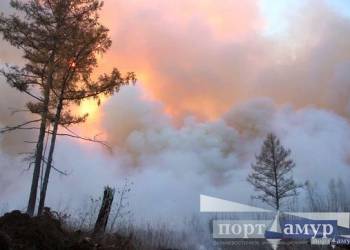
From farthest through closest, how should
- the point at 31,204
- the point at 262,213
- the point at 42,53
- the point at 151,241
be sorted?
1. the point at 262,213
2. the point at 42,53
3. the point at 31,204
4. the point at 151,241

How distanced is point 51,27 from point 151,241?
9708mm

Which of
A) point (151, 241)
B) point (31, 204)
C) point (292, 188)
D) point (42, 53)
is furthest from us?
point (292, 188)

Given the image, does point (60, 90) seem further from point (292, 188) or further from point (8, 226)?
point (292, 188)

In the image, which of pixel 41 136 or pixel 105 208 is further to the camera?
pixel 41 136

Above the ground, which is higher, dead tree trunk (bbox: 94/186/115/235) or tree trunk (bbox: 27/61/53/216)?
tree trunk (bbox: 27/61/53/216)

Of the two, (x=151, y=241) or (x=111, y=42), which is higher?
(x=111, y=42)

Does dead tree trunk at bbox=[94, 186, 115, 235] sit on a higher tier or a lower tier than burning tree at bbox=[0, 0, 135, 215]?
lower

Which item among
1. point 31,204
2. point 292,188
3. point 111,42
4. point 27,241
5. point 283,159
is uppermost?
point 111,42

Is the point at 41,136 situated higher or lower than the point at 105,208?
higher

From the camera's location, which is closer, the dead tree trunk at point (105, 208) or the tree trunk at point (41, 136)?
the dead tree trunk at point (105, 208)

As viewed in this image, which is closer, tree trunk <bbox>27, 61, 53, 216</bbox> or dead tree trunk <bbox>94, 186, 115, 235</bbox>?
dead tree trunk <bbox>94, 186, 115, 235</bbox>

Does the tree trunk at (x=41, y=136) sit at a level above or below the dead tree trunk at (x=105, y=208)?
above

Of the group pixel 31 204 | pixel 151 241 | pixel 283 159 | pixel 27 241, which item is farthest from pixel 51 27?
pixel 283 159

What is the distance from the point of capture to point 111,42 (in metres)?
20.1
